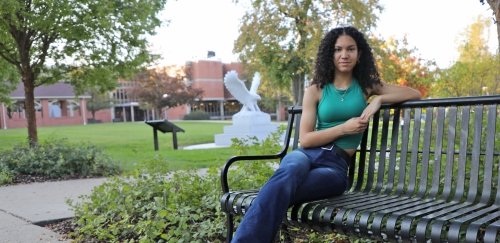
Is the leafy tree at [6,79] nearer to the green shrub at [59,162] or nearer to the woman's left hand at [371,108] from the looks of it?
the green shrub at [59,162]

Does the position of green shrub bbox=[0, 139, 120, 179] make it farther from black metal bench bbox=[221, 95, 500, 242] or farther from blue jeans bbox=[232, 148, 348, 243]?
blue jeans bbox=[232, 148, 348, 243]

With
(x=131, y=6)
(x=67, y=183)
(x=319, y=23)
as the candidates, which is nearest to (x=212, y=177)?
(x=67, y=183)

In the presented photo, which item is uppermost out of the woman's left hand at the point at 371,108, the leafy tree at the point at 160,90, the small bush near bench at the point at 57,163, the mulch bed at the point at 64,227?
the leafy tree at the point at 160,90

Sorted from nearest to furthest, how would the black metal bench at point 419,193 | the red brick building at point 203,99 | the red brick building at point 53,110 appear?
1. the black metal bench at point 419,193
2. the red brick building at point 53,110
3. the red brick building at point 203,99

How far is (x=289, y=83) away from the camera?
2662cm

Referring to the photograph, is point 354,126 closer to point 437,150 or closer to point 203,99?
point 437,150

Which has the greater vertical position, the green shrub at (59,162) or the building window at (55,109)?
the building window at (55,109)

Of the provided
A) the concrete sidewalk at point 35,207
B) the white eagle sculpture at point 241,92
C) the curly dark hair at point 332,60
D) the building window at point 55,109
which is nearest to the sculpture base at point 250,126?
the white eagle sculpture at point 241,92

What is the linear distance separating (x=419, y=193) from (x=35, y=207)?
440 centimetres

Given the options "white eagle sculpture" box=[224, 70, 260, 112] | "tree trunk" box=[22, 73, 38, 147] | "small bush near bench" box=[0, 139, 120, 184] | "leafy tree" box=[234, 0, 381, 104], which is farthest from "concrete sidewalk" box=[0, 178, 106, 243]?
"leafy tree" box=[234, 0, 381, 104]

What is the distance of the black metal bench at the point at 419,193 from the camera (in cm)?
221

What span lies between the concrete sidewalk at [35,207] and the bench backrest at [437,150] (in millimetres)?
2680

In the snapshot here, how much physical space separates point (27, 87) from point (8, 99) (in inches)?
128

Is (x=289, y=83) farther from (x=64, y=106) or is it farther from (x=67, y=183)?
(x=64, y=106)
